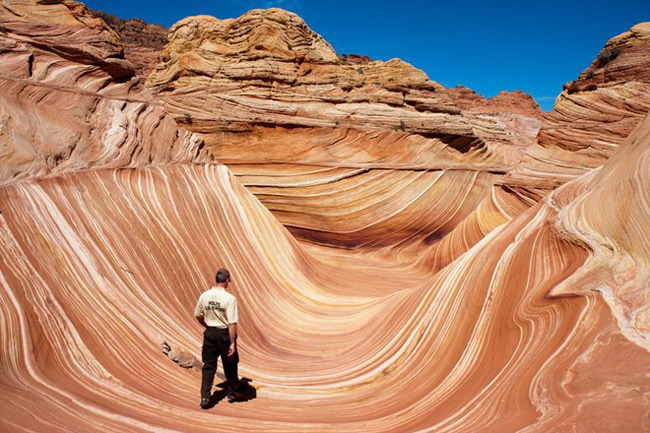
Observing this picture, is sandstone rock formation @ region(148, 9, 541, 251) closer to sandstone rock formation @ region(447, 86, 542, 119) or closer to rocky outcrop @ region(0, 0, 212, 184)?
rocky outcrop @ region(0, 0, 212, 184)

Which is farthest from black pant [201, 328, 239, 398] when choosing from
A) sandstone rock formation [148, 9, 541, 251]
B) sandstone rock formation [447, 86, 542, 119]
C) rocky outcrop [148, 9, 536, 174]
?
sandstone rock formation [447, 86, 542, 119]

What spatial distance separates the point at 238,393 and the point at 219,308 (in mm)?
894

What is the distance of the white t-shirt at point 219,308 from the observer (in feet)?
11.5

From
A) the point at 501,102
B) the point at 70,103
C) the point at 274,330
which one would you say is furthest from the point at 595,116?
the point at 501,102

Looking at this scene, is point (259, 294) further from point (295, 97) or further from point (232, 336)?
point (295, 97)

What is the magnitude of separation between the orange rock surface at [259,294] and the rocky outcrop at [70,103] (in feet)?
0.09

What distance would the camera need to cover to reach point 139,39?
2555cm

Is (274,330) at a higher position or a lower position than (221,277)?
lower

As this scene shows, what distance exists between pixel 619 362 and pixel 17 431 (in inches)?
131

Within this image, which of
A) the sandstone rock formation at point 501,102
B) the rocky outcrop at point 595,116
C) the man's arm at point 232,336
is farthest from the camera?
the sandstone rock formation at point 501,102

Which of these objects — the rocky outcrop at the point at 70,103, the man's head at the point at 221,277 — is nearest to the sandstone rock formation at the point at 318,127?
the rocky outcrop at the point at 70,103

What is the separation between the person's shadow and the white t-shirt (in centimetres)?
64

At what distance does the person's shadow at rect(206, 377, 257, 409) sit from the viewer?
3.75 metres

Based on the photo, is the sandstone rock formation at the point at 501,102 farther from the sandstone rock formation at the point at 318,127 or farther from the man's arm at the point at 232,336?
the man's arm at the point at 232,336
